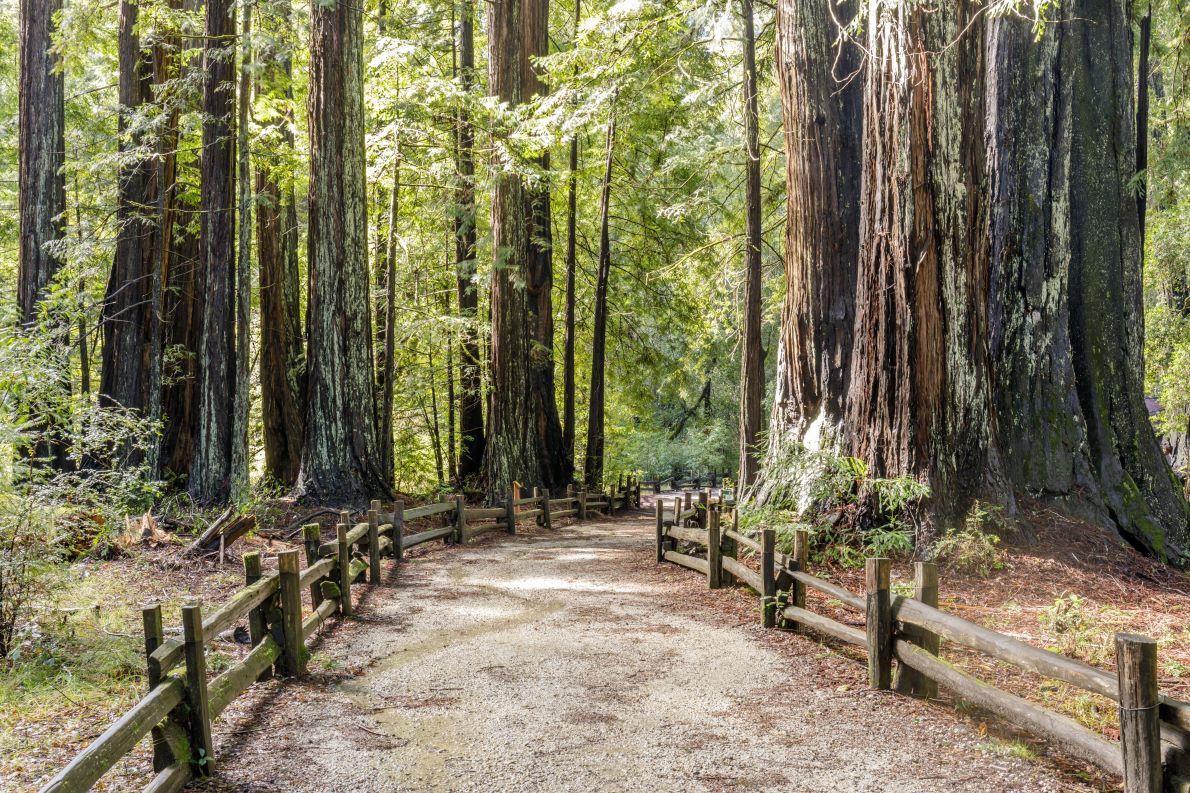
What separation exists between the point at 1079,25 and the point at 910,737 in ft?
31.9

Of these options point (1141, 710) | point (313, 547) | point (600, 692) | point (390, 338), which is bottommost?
point (600, 692)

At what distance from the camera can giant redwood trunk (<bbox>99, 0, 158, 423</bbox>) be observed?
14781 millimetres

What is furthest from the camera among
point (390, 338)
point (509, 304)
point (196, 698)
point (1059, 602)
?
point (390, 338)

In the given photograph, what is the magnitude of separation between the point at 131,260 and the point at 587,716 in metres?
13.1

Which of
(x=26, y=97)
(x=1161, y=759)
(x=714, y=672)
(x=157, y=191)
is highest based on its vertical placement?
(x=26, y=97)

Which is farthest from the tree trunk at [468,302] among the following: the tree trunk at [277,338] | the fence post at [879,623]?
the fence post at [879,623]

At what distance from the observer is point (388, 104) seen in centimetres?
1795

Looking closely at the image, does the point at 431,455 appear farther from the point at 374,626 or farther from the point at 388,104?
the point at 374,626

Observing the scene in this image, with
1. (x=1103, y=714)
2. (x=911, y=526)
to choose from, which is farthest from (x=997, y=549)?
(x=1103, y=714)

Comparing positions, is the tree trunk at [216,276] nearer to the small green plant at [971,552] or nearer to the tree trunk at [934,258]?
the tree trunk at [934,258]

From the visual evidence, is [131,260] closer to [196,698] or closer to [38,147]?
[38,147]

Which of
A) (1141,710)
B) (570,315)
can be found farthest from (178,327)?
(1141,710)

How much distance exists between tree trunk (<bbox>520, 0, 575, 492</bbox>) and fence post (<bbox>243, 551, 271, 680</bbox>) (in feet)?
46.1

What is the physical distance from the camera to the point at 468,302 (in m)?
22.3
